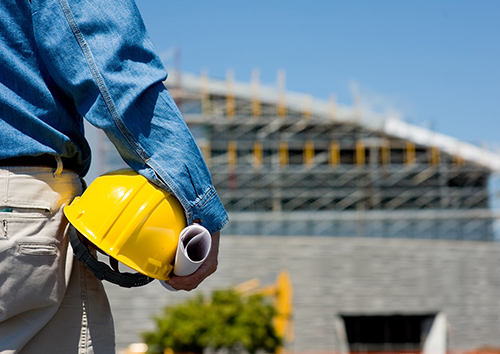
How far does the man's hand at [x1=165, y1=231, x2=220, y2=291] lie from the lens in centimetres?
110

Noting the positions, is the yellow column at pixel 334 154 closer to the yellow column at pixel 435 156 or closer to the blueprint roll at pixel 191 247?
the yellow column at pixel 435 156

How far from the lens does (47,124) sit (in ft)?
3.60

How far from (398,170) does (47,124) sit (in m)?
19.4

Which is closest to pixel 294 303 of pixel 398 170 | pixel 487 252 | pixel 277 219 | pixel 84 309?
pixel 277 219

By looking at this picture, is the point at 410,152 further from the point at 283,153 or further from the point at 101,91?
the point at 101,91

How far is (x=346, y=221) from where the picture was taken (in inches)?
701

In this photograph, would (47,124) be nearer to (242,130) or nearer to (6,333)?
(6,333)

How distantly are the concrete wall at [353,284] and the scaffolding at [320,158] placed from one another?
2948mm

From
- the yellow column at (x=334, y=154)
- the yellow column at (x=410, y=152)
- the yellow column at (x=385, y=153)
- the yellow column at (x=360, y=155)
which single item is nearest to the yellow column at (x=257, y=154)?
the yellow column at (x=334, y=154)

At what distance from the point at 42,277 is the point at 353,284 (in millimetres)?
14648

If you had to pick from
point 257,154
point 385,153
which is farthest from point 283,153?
point 385,153

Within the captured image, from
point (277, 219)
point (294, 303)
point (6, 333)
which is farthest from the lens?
point (277, 219)

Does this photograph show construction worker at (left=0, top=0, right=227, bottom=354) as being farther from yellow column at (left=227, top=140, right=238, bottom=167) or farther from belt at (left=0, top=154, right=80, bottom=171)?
yellow column at (left=227, top=140, right=238, bottom=167)

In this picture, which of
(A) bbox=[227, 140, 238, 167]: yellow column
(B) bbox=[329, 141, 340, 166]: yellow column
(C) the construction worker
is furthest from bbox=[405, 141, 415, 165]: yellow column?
(C) the construction worker
